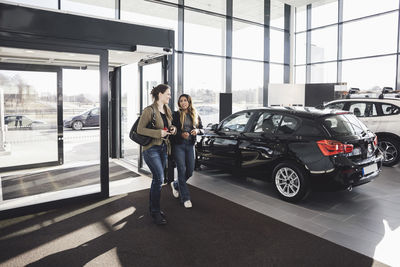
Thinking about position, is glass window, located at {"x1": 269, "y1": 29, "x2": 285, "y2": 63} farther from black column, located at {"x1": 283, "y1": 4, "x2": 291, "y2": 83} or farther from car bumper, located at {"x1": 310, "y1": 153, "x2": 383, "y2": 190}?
car bumper, located at {"x1": 310, "y1": 153, "x2": 383, "y2": 190}

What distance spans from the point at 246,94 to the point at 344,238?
8.40 meters

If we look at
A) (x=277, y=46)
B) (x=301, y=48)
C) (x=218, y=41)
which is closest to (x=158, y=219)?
(x=218, y=41)

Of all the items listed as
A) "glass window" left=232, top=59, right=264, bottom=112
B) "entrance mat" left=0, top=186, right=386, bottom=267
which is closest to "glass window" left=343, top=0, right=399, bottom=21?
"glass window" left=232, top=59, right=264, bottom=112

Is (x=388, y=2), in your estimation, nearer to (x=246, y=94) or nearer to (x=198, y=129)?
(x=246, y=94)

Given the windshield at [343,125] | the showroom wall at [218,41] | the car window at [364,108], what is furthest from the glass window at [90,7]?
the car window at [364,108]

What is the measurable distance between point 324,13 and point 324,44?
117 centimetres

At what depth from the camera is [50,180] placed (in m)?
5.03

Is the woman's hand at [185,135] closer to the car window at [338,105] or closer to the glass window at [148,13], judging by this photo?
the car window at [338,105]

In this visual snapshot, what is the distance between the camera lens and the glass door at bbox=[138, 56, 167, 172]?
524 centimetres

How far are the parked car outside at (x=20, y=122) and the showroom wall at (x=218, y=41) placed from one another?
10.1 feet

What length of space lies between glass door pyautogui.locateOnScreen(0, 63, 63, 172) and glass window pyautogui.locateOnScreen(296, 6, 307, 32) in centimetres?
1002

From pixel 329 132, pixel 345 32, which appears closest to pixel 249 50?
pixel 345 32

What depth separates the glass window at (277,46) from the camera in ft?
39.2

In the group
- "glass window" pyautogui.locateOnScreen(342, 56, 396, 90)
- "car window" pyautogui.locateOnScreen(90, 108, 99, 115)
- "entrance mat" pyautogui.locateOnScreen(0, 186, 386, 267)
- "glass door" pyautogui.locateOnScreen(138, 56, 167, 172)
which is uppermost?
"glass window" pyautogui.locateOnScreen(342, 56, 396, 90)
